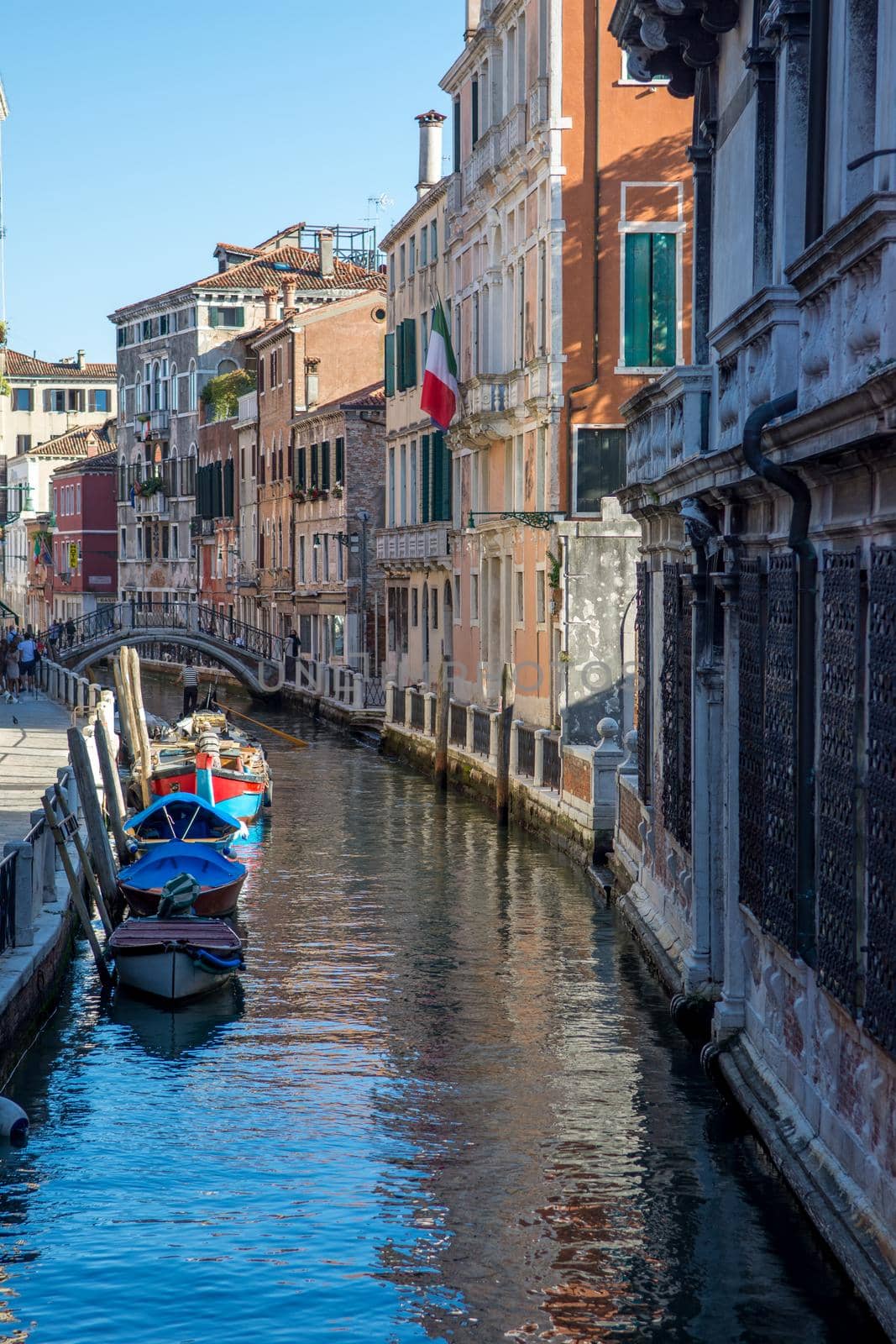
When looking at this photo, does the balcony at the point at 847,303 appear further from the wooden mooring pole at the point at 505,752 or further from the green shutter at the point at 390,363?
the green shutter at the point at 390,363

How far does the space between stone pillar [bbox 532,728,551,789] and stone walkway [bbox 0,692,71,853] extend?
6.17 m

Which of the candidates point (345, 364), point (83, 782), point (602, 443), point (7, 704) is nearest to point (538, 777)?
point (602, 443)

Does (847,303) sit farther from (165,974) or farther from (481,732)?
(481,732)

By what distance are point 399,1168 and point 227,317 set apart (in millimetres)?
60354

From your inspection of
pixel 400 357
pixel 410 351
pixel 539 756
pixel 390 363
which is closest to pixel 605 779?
pixel 539 756

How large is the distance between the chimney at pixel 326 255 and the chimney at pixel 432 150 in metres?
21.1

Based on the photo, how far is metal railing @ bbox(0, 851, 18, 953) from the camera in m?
13.2

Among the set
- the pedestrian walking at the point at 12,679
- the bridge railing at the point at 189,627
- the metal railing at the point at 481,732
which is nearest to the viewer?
the metal railing at the point at 481,732

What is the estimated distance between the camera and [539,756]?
2538 centimetres

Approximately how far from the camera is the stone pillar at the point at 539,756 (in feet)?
82.5

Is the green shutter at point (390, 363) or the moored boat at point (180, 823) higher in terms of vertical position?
the green shutter at point (390, 363)

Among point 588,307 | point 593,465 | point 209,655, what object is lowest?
point 209,655

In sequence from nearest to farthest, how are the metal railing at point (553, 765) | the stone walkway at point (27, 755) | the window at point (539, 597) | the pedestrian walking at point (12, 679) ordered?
the stone walkway at point (27, 755), the metal railing at point (553, 765), the window at point (539, 597), the pedestrian walking at point (12, 679)

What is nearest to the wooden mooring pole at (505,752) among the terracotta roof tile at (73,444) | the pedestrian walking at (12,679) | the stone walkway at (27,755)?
the stone walkway at (27,755)
